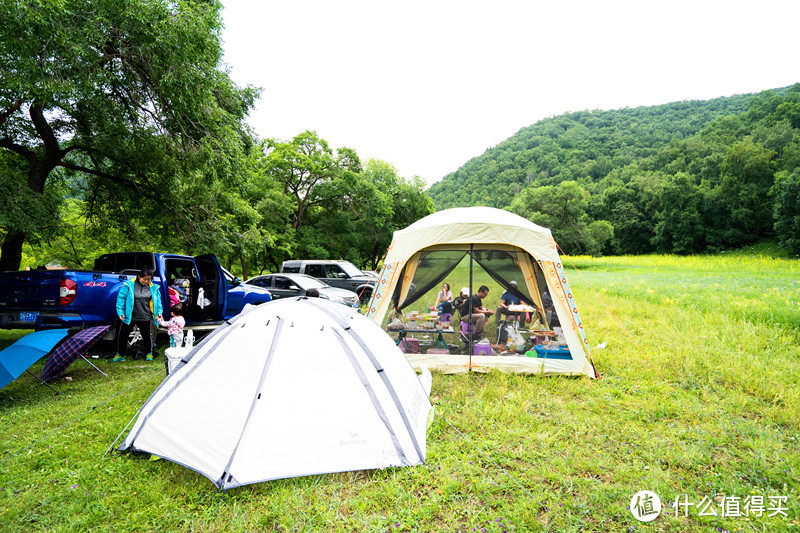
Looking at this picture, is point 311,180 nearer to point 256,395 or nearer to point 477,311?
point 477,311

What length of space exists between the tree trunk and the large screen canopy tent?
288 inches

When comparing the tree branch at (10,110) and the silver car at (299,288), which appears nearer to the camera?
the tree branch at (10,110)

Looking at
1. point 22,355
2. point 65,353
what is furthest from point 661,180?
point 22,355

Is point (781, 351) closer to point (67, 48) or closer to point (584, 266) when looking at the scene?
point (67, 48)

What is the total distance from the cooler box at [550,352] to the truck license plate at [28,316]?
7.16 metres

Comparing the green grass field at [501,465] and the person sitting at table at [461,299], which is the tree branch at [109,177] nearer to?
the green grass field at [501,465]

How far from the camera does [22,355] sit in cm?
390

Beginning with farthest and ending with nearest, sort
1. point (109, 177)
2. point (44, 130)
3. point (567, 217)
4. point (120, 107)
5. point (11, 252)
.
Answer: point (567, 217), point (109, 177), point (120, 107), point (11, 252), point (44, 130)

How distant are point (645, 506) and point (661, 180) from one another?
52.8 m

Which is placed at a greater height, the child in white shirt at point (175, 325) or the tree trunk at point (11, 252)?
the tree trunk at point (11, 252)

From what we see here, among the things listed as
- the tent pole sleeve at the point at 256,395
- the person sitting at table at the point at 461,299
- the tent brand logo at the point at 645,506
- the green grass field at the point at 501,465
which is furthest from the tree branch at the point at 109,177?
the tent brand logo at the point at 645,506

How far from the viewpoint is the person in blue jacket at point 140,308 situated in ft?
18.5

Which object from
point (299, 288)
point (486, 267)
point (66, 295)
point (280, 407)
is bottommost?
point (299, 288)

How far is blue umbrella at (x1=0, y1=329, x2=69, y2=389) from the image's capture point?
12.3ft
